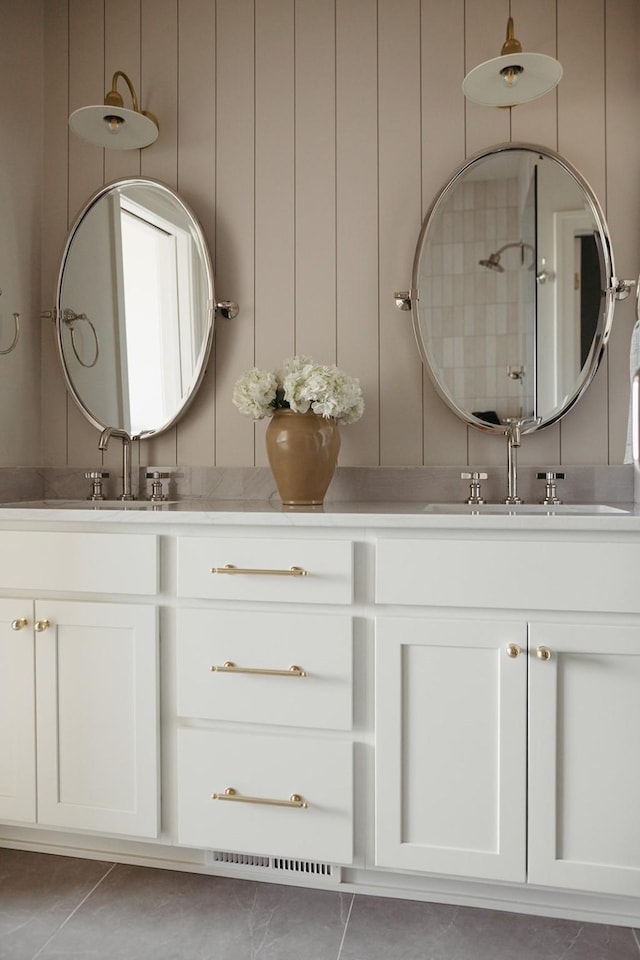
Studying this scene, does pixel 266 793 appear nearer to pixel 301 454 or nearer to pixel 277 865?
pixel 277 865

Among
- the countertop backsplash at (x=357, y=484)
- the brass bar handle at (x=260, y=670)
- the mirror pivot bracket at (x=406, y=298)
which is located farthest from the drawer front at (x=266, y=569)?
the mirror pivot bracket at (x=406, y=298)

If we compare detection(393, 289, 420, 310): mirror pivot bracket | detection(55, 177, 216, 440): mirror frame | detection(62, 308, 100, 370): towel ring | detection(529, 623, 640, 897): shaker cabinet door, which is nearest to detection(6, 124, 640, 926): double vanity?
detection(529, 623, 640, 897): shaker cabinet door

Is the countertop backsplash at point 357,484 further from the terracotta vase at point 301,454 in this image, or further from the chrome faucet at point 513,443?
the terracotta vase at point 301,454

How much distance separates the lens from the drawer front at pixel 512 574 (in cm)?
147

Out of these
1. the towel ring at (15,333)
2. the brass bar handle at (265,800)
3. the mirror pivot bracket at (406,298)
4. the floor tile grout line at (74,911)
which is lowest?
the floor tile grout line at (74,911)

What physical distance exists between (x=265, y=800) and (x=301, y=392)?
91cm

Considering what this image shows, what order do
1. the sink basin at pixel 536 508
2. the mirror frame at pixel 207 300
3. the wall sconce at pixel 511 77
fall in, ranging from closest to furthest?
1. the wall sconce at pixel 511 77
2. the sink basin at pixel 536 508
3. the mirror frame at pixel 207 300

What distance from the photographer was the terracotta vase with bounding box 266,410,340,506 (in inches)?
72.1

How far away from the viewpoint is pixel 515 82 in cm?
183

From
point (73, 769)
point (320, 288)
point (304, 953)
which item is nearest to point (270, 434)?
point (320, 288)

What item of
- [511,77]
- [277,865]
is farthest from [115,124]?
[277,865]

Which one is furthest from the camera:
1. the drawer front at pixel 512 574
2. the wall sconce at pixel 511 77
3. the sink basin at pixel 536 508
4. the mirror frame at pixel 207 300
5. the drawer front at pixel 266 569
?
the mirror frame at pixel 207 300

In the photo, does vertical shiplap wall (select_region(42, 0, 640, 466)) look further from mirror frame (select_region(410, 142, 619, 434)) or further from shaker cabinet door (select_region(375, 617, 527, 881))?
shaker cabinet door (select_region(375, 617, 527, 881))

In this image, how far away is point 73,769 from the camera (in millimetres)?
1718
